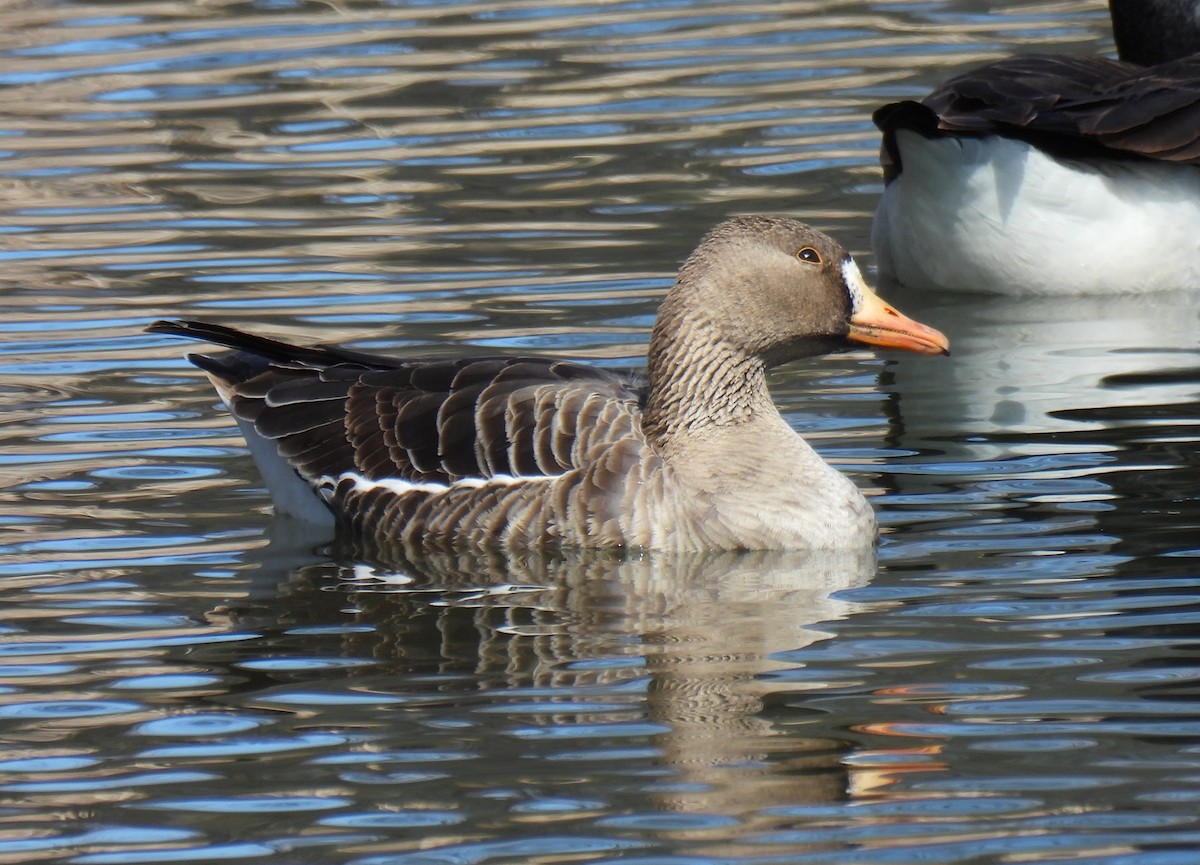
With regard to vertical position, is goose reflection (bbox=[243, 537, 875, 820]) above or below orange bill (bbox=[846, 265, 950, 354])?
below

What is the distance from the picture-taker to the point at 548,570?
805 centimetres

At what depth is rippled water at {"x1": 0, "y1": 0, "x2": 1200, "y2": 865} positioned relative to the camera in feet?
18.7

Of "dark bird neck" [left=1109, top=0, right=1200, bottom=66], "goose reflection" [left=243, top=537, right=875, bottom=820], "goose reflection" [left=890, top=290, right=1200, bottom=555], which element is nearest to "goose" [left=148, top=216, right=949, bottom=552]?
"goose reflection" [left=243, top=537, right=875, bottom=820]

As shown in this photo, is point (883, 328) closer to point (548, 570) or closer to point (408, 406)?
point (548, 570)

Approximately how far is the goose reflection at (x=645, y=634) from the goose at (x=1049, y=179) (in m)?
3.61

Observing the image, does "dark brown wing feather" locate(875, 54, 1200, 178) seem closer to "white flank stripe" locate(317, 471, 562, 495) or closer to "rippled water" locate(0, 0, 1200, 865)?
"rippled water" locate(0, 0, 1200, 865)

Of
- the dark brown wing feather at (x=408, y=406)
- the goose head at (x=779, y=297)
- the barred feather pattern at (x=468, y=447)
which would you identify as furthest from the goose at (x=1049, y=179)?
the barred feather pattern at (x=468, y=447)

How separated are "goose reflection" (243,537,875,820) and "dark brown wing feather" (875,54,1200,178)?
3.53 metres

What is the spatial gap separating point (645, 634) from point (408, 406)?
185 cm

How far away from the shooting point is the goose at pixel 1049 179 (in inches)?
429

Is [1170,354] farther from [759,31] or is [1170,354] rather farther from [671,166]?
[759,31]

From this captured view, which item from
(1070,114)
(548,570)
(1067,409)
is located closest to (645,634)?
(548,570)

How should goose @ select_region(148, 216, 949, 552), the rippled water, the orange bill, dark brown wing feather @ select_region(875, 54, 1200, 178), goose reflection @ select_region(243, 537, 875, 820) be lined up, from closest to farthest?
1. the rippled water
2. goose reflection @ select_region(243, 537, 875, 820)
3. goose @ select_region(148, 216, 949, 552)
4. the orange bill
5. dark brown wing feather @ select_region(875, 54, 1200, 178)

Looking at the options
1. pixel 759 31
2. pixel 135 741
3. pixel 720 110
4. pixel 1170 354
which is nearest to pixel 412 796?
pixel 135 741
